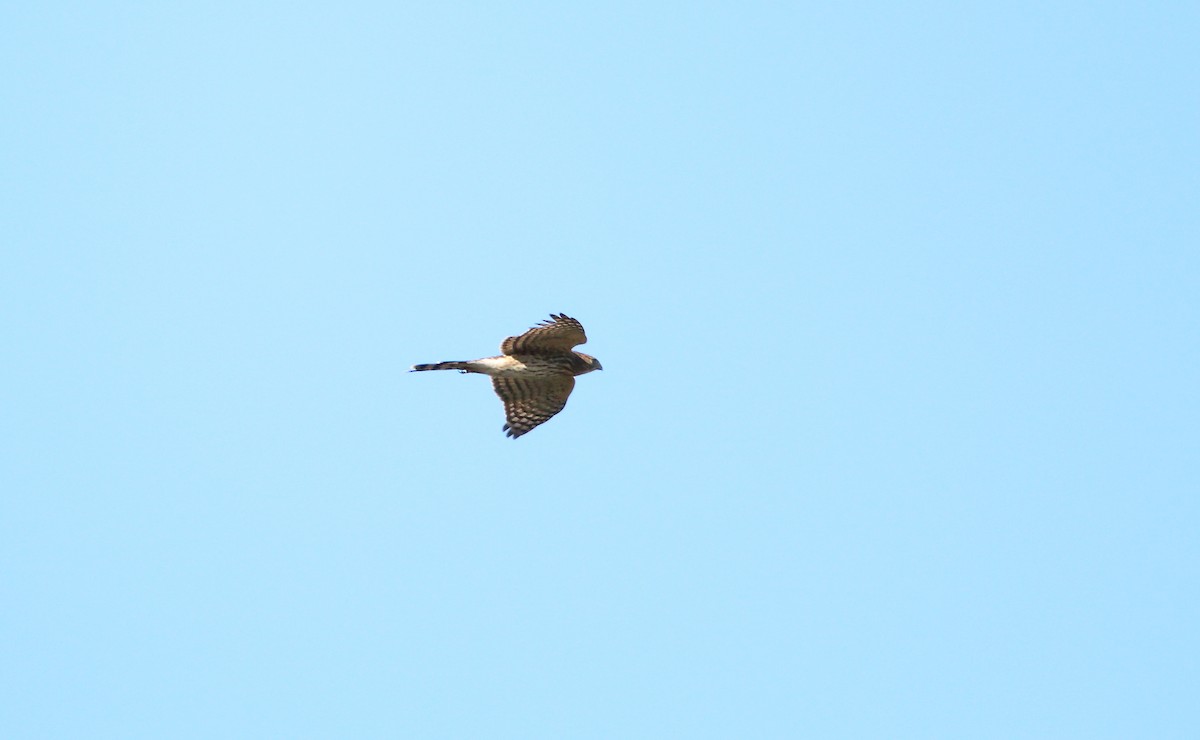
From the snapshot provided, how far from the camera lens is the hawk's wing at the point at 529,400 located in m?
16.9

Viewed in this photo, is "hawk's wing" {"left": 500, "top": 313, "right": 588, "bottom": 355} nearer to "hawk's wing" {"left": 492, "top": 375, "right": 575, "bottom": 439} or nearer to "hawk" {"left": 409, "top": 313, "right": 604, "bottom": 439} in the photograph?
"hawk" {"left": 409, "top": 313, "right": 604, "bottom": 439}

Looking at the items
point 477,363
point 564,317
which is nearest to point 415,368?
point 477,363

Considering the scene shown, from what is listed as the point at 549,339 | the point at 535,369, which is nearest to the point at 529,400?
the point at 535,369

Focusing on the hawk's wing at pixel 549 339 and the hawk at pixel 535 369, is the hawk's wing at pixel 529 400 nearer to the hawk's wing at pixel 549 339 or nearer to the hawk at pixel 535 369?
the hawk at pixel 535 369

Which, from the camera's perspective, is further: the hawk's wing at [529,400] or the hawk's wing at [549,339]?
the hawk's wing at [529,400]

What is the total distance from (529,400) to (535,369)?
0.57 meters

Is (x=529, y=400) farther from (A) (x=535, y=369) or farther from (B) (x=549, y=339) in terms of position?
(B) (x=549, y=339)

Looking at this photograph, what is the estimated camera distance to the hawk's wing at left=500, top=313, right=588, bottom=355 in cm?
1580

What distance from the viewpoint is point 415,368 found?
54.0ft

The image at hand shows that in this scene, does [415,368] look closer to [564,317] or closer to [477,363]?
[477,363]

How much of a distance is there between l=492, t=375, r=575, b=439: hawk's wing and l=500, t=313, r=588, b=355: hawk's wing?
522 mm

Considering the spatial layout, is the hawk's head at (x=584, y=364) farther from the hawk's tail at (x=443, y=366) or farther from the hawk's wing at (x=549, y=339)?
the hawk's tail at (x=443, y=366)

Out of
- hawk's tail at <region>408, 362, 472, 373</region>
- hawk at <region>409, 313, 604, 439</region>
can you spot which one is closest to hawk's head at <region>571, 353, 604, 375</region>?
hawk at <region>409, 313, 604, 439</region>

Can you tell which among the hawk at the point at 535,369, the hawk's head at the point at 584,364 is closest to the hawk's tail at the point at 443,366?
the hawk at the point at 535,369
